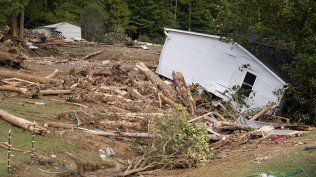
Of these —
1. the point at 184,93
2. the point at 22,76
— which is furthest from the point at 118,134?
the point at 22,76

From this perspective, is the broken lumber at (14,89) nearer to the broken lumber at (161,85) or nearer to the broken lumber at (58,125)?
the broken lumber at (58,125)

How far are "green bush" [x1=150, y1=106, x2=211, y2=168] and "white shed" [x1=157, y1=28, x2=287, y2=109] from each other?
8.99 meters

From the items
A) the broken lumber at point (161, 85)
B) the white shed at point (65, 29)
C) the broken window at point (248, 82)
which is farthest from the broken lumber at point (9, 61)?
the white shed at point (65, 29)

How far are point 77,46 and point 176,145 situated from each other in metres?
29.2

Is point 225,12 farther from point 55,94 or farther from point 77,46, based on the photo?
point 77,46

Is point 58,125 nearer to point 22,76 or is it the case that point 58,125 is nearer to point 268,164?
point 268,164

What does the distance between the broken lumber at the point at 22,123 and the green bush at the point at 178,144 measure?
114 inches

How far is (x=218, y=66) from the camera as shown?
81.9 feet

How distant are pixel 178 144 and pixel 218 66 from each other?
12.0 m

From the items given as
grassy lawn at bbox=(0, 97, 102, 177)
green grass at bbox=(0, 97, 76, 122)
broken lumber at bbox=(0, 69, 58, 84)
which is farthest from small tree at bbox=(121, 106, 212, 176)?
broken lumber at bbox=(0, 69, 58, 84)

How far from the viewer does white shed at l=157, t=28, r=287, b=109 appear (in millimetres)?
23078

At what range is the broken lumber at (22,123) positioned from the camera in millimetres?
A: 13836

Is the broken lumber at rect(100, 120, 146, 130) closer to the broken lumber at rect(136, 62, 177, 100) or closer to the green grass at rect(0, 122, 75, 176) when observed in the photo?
the green grass at rect(0, 122, 75, 176)

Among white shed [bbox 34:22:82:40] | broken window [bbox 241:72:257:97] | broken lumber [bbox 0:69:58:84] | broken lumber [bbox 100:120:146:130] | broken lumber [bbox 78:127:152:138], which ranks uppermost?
broken window [bbox 241:72:257:97]
